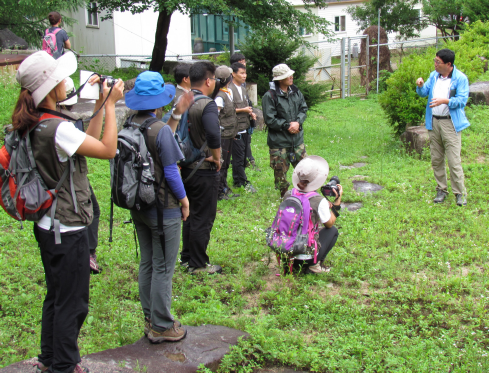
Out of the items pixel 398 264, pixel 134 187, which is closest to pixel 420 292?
pixel 398 264

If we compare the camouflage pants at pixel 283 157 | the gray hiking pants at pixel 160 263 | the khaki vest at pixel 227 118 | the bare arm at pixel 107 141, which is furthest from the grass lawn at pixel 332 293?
the bare arm at pixel 107 141

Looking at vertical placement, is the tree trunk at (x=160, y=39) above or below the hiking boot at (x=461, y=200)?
above

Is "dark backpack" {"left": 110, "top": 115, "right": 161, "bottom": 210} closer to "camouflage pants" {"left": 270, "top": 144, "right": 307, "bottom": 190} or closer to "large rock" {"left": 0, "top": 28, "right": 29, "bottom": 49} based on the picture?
"camouflage pants" {"left": 270, "top": 144, "right": 307, "bottom": 190}

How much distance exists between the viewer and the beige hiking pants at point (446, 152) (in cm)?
624

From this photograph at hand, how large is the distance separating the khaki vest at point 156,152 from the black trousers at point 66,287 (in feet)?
2.14

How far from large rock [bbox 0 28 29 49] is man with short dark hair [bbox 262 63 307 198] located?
9.75m

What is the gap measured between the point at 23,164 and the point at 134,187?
2.26 ft

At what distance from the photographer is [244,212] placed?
6395mm

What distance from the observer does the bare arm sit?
2.51 metres

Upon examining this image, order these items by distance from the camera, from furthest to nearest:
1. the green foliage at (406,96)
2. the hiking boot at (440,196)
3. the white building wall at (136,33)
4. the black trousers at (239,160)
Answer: the white building wall at (136,33), the green foliage at (406,96), the black trousers at (239,160), the hiking boot at (440,196)

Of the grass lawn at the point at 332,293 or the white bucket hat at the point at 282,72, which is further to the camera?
the white bucket hat at the point at 282,72

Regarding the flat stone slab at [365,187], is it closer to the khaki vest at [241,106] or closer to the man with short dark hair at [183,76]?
the khaki vest at [241,106]

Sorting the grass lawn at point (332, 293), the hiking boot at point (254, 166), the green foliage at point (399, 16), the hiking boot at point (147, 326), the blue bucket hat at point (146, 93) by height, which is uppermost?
the green foliage at point (399, 16)

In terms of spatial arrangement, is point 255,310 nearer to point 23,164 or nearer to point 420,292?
point 420,292
